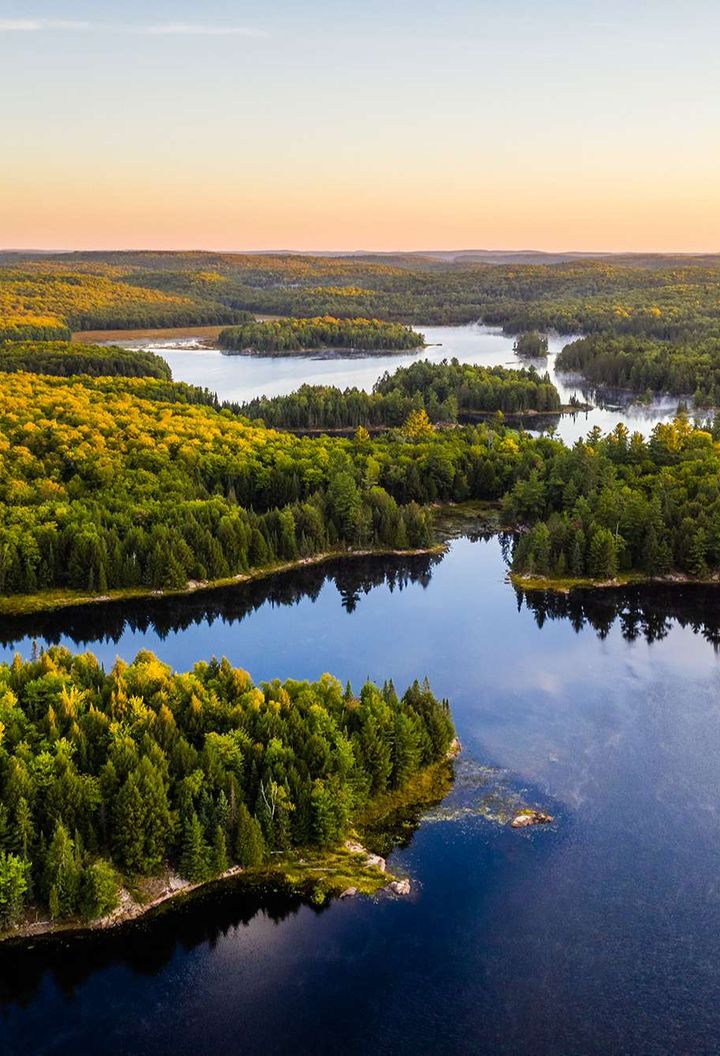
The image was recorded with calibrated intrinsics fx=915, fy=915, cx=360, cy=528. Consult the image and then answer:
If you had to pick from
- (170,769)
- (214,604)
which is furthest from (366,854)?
(214,604)

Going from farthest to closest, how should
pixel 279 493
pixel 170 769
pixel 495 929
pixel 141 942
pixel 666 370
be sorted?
pixel 666 370
pixel 279 493
pixel 170 769
pixel 495 929
pixel 141 942

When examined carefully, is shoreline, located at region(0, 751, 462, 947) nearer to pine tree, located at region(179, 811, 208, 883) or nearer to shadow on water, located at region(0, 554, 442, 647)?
pine tree, located at region(179, 811, 208, 883)

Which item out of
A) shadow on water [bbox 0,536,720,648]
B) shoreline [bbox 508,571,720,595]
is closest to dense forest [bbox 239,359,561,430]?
shadow on water [bbox 0,536,720,648]

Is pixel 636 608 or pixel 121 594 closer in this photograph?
pixel 636 608

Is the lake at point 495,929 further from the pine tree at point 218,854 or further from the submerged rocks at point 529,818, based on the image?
the pine tree at point 218,854

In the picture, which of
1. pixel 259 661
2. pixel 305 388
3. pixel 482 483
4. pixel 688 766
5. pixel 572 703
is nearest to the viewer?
pixel 688 766

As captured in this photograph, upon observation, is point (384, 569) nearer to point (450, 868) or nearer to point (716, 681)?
point (716, 681)

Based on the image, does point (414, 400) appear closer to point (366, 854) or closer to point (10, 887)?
point (366, 854)

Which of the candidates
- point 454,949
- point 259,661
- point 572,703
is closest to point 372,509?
Answer: point 259,661
